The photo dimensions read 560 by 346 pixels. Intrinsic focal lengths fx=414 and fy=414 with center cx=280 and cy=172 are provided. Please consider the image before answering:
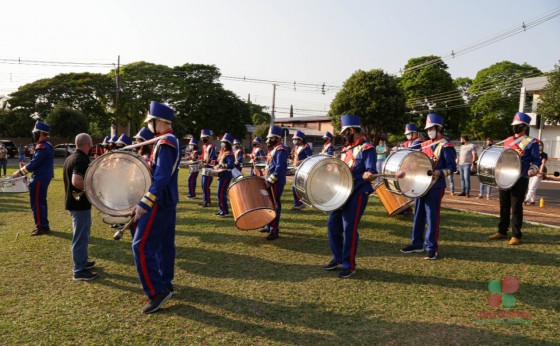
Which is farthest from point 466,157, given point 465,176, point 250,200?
point 250,200

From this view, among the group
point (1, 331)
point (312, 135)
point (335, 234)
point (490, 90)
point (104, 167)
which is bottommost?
point (1, 331)

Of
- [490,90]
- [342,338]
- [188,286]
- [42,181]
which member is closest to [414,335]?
[342,338]

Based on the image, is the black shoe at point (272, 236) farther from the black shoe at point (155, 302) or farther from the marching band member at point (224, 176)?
the black shoe at point (155, 302)

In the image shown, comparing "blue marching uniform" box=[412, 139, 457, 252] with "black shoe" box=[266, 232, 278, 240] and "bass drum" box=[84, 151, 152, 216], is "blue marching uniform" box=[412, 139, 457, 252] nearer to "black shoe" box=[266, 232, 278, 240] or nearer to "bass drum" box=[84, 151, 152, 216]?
"black shoe" box=[266, 232, 278, 240]

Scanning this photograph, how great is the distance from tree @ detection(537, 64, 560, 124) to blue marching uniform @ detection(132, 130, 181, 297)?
29187 mm

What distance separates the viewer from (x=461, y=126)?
163ft

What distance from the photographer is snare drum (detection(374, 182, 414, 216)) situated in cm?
877

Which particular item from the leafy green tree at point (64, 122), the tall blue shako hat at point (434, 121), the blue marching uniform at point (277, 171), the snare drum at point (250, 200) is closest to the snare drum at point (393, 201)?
the tall blue shako hat at point (434, 121)

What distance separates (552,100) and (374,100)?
39.7ft

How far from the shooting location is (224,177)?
395 inches

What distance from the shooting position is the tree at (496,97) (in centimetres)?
5022

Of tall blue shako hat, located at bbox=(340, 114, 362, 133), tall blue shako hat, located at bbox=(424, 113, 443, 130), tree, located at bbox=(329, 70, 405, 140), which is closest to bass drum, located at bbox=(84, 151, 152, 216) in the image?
tall blue shako hat, located at bbox=(340, 114, 362, 133)

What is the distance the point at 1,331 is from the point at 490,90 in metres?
58.5

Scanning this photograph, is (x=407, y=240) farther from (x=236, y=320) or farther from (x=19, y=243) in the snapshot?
(x=19, y=243)
